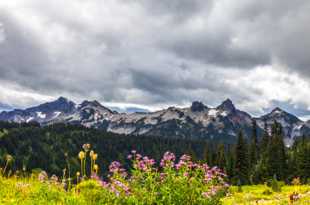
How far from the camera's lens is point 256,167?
284 feet

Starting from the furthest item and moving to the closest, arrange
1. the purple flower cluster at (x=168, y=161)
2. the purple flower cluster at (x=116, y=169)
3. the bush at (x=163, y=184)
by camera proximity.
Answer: the purple flower cluster at (x=116, y=169), the purple flower cluster at (x=168, y=161), the bush at (x=163, y=184)

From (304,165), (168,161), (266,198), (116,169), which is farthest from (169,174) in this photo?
(304,165)

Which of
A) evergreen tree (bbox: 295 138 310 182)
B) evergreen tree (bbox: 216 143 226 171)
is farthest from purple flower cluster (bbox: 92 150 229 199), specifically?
evergreen tree (bbox: 216 143 226 171)

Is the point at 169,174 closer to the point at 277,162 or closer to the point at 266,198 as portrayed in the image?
the point at 266,198

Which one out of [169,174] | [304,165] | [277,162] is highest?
[169,174]

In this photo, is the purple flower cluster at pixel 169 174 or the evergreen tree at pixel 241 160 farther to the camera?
the evergreen tree at pixel 241 160

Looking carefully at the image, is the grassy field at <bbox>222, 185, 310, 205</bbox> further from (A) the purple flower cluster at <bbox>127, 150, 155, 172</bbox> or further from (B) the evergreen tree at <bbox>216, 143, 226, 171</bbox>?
(B) the evergreen tree at <bbox>216, 143, 226, 171</bbox>

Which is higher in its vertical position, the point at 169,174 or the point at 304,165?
the point at 169,174

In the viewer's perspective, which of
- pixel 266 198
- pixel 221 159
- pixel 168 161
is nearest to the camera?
pixel 168 161

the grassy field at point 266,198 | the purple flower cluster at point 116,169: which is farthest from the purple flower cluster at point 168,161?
the grassy field at point 266,198

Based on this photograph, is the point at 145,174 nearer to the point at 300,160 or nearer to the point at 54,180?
the point at 54,180

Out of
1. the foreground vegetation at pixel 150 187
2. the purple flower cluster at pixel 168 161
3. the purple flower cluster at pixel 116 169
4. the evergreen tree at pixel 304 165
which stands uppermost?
the purple flower cluster at pixel 168 161

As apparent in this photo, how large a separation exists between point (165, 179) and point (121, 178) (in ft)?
3.98

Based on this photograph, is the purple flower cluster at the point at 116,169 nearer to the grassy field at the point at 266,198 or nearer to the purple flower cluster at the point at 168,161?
the purple flower cluster at the point at 168,161
